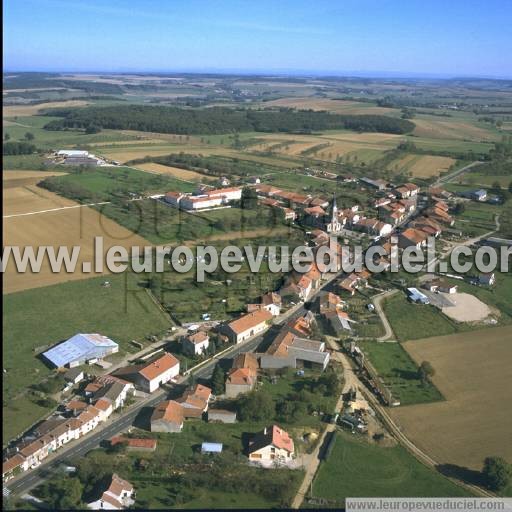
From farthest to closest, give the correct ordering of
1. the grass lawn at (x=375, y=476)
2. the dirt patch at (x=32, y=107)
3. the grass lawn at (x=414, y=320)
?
1. the dirt patch at (x=32, y=107)
2. the grass lawn at (x=414, y=320)
3. the grass lawn at (x=375, y=476)

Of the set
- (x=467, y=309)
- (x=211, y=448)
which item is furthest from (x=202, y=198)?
(x=211, y=448)

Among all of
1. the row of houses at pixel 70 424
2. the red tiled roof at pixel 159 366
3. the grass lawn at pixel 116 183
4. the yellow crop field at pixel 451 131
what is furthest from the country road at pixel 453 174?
the row of houses at pixel 70 424

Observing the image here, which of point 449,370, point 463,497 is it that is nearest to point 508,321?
point 449,370

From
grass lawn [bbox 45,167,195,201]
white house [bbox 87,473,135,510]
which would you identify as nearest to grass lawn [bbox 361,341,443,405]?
A: white house [bbox 87,473,135,510]

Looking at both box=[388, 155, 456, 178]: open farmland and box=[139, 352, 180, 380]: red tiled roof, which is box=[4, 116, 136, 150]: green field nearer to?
box=[388, 155, 456, 178]: open farmland

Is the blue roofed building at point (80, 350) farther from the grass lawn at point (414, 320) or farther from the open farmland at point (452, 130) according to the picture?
the open farmland at point (452, 130)

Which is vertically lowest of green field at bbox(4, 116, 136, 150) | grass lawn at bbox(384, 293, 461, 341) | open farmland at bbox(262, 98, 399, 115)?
grass lawn at bbox(384, 293, 461, 341)

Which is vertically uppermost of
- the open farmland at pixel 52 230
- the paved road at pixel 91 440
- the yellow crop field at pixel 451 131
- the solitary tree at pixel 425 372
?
the yellow crop field at pixel 451 131
